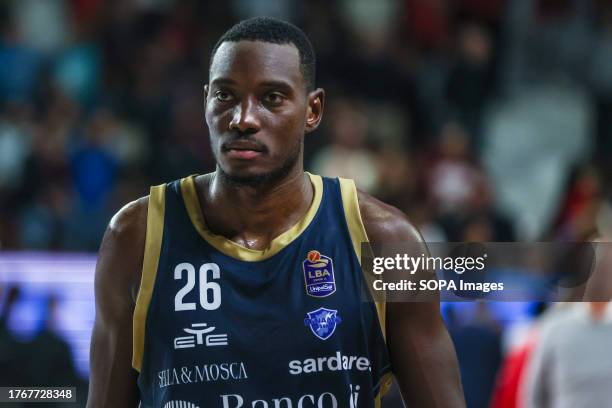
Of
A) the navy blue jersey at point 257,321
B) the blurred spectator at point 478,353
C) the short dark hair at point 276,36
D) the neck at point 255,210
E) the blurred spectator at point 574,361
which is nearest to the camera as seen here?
the navy blue jersey at point 257,321

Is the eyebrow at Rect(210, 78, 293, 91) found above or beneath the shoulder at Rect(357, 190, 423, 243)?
above

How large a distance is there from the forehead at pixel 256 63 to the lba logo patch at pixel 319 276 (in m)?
0.52

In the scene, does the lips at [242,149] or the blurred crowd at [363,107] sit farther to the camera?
the blurred crowd at [363,107]

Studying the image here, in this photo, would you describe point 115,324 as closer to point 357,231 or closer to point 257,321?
point 257,321

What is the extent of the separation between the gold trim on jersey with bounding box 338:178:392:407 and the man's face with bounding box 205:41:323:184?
0.86 ft

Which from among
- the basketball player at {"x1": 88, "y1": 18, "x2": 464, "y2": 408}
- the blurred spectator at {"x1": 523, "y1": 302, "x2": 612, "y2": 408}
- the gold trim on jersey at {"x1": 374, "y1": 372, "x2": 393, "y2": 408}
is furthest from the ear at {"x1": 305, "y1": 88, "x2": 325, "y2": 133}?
the blurred spectator at {"x1": 523, "y1": 302, "x2": 612, "y2": 408}

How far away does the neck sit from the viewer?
344cm

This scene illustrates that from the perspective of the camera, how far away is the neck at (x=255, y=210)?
3.44 metres

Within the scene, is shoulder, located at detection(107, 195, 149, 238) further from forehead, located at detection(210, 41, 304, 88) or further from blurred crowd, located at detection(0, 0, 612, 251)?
blurred crowd, located at detection(0, 0, 612, 251)

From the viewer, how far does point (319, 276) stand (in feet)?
10.9

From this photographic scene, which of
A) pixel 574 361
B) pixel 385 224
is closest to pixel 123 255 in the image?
pixel 385 224

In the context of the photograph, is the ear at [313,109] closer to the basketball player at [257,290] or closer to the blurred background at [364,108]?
the basketball player at [257,290]

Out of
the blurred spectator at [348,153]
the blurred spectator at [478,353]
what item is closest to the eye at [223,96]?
the blurred spectator at [478,353]

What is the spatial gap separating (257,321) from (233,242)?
279 mm
